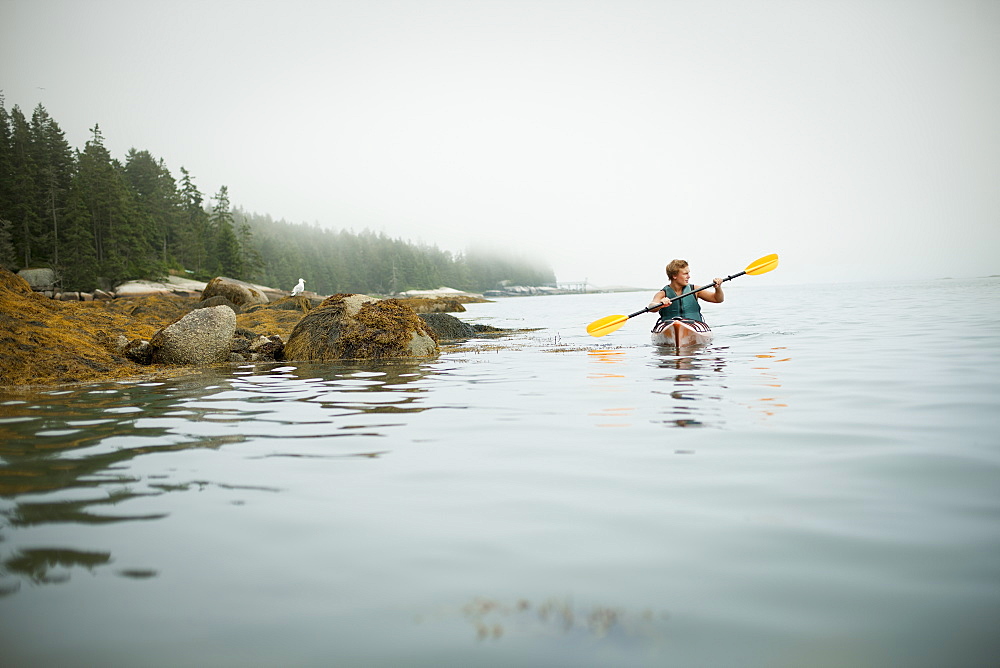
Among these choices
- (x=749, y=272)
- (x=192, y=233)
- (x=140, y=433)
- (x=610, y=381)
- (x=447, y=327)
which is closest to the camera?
(x=140, y=433)

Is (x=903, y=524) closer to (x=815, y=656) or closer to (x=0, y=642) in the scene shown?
(x=815, y=656)

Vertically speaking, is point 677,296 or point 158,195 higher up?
point 158,195

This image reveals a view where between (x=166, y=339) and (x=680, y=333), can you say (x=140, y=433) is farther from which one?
(x=680, y=333)

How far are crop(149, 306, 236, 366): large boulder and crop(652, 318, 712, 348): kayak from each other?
28.4 feet

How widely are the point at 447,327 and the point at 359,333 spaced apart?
21.3 feet

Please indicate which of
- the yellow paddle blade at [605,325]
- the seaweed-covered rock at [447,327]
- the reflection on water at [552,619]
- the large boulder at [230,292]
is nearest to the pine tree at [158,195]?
the large boulder at [230,292]

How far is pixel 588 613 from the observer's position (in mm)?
2008

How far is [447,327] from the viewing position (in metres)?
19.1

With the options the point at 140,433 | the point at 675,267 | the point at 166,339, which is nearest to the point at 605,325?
the point at 675,267

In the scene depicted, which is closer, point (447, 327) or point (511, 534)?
point (511, 534)

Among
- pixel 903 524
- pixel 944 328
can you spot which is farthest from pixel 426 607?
pixel 944 328

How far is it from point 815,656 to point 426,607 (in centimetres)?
118

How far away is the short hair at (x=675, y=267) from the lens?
1220 centimetres

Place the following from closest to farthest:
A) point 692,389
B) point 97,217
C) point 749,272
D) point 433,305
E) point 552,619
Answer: point 552,619 < point 692,389 < point 749,272 < point 433,305 < point 97,217
